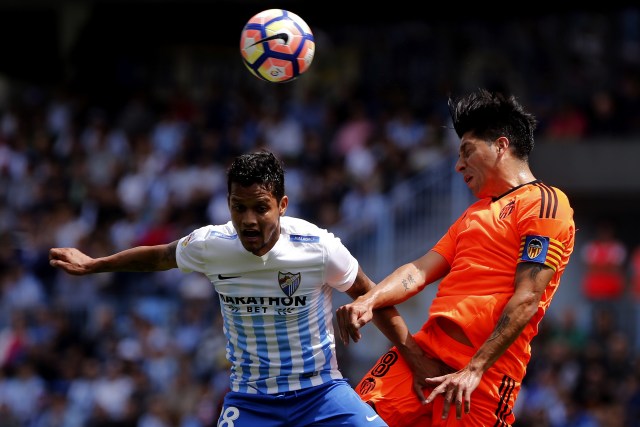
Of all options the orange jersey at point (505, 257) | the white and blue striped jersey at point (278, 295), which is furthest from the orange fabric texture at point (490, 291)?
the white and blue striped jersey at point (278, 295)

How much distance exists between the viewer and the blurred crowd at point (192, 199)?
547 inches

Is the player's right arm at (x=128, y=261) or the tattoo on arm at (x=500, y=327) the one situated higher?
the player's right arm at (x=128, y=261)

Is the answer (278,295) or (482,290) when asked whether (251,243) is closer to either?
(278,295)

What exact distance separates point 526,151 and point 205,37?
16.4 metres

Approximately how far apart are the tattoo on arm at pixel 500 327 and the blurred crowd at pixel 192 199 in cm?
649

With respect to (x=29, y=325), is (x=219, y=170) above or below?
above

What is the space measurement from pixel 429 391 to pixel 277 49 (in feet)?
8.56

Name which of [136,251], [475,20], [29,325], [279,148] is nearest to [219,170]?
[279,148]

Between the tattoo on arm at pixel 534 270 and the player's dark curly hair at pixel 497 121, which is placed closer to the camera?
the tattoo on arm at pixel 534 270

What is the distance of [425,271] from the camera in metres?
6.57

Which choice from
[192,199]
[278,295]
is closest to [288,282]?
[278,295]

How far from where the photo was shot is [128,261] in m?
6.61

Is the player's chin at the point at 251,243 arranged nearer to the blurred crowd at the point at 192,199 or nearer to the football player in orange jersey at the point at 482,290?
the football player in orange jersey at the point at 482,290

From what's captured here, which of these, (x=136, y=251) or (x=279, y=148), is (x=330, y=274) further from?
(x=279, y=148)
